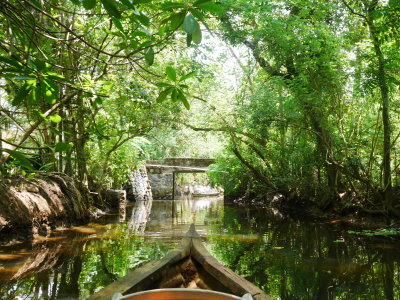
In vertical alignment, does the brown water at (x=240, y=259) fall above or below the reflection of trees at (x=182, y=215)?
below

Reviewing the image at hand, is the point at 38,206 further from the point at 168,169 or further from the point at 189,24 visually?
the point at 168,169

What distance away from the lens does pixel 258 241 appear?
22.0 ft

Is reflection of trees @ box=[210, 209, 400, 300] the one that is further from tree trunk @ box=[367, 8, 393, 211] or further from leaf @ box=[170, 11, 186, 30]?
leaf @ box=[170, 11, 186, 30]

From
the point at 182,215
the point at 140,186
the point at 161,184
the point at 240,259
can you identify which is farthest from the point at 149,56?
the point at 161,184

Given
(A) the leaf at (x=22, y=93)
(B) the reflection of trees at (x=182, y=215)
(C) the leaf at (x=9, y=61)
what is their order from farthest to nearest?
1. (B) the reflection of trees at (x=182, y=215)
2. (A) the leaf at (x=22, y=93)
3. (C) the leaf at (x=9, y=61)

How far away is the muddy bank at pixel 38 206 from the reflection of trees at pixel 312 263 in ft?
11.5

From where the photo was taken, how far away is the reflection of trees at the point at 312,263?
152 inches

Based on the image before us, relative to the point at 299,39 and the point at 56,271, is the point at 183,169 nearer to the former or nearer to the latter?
the point at 299,39

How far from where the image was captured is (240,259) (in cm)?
515

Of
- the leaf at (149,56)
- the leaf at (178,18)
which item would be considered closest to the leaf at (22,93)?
the leaf at (149,56)

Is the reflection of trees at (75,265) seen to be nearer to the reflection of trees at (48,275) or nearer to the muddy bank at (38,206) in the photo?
the reflection of trees at (48,275)

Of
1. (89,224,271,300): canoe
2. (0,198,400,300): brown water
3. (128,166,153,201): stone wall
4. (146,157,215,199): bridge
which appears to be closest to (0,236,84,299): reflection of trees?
(0,198,400,300): brown water

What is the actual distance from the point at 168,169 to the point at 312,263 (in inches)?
603

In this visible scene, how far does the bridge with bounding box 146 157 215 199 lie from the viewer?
1975 cm
